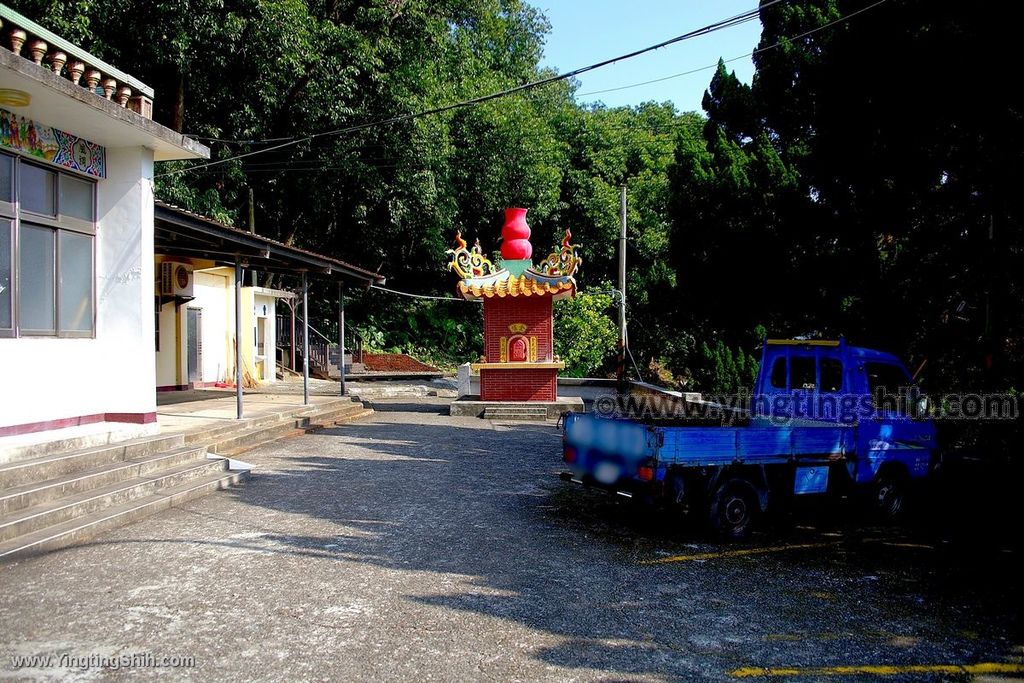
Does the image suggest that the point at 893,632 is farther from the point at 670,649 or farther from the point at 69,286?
the point at 69,286

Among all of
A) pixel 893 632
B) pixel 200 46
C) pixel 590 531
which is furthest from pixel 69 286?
pixel 200 46

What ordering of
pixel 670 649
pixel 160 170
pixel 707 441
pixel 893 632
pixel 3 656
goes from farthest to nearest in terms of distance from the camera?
pixel 160 170 < pixel 707 441 < pixel 893 632 < pixel 670 649 < pixel 3 656

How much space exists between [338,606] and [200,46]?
20.4m

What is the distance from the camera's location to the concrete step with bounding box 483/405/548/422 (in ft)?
60.1

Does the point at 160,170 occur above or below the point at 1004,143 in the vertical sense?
above

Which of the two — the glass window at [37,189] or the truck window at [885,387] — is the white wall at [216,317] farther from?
the truck window at [885,387]

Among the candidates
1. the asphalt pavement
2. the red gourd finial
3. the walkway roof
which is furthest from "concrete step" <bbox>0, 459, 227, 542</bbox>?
the red gourd finial

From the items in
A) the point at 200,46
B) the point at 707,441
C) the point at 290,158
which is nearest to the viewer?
the point at 707,441

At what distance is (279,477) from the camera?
374 inches

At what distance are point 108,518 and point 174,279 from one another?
11.5 m

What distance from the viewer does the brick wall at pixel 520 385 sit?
19234 mm
